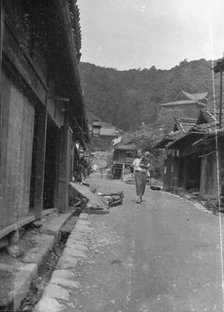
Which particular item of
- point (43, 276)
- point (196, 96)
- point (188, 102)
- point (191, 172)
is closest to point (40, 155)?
point (43, 276)

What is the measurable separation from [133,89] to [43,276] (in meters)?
96.8

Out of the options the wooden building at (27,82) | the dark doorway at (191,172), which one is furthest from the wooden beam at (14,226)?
the dark doorway at (191,172)

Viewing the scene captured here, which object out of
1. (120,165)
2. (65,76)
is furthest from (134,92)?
(65,76)

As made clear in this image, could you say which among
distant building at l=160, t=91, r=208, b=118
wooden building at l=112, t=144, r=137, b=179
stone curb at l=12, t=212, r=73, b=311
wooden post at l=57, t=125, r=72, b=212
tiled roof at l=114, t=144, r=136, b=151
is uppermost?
distant building at l=160, t=91, r=208, b=118

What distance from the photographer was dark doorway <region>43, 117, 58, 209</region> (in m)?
11.6

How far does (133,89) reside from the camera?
101 m

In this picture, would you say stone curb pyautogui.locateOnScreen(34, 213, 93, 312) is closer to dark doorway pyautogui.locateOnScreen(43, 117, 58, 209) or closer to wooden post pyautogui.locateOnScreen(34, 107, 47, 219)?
wooden post pyautogui.locateOnScreen(34, 107, 47, 219)

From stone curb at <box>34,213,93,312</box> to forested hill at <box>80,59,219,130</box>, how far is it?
245 feet

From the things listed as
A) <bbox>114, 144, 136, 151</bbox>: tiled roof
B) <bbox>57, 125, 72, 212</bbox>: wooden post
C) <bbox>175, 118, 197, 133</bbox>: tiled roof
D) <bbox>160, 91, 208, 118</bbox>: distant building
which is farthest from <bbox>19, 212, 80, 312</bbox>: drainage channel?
<bbox>160, 91, 208, 118</bbox>: distant building

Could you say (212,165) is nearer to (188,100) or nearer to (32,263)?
(32,263)

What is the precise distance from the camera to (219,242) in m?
8.43

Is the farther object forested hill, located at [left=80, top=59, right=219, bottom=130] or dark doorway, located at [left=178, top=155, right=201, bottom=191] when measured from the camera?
forested hill, located at [left=80, top=59, right=219, bottom=130]

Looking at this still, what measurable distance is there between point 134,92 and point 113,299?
92.2 metres

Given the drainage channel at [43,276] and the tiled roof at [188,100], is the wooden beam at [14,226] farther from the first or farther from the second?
the tiled roof at [188,100]
